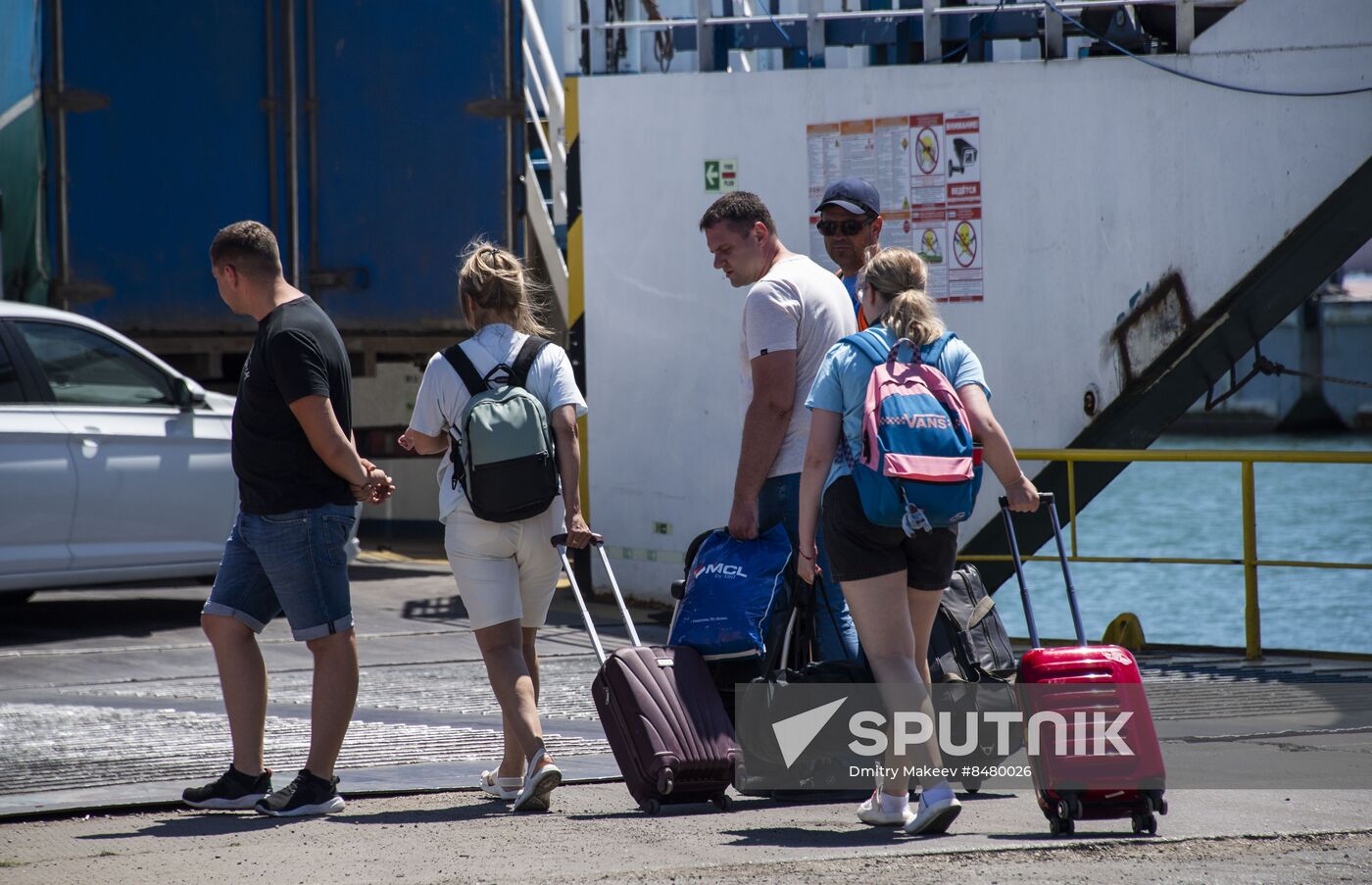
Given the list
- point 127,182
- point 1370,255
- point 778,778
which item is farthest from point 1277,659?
point 1370,255

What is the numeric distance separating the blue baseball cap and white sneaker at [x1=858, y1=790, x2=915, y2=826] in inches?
75.7

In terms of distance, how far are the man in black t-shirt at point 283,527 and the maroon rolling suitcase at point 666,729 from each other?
2.70 ft

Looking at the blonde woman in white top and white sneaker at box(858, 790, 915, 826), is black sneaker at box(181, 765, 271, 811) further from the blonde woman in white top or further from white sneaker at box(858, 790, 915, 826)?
white sneaker at box(858, 790, 915, 826)

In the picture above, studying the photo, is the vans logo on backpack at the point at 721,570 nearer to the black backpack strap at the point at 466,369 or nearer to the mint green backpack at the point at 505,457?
the mint green backpack at the point at 505,457

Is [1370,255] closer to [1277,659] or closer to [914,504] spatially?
[1277,659]

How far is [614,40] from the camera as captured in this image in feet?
33.5

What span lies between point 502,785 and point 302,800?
607 millimetres

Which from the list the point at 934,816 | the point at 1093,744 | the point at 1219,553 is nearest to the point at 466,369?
the point at 934,816

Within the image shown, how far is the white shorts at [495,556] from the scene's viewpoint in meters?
5.39

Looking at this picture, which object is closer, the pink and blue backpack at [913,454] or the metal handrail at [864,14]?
the pink and blue backpack at [913,454]

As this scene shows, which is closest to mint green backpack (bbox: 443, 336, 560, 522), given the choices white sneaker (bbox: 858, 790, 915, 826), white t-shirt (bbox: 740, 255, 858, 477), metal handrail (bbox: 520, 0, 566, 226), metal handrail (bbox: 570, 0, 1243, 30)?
white t-shirt (bbox: 740, 255, 858, 477)

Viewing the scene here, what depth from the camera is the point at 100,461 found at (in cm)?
871

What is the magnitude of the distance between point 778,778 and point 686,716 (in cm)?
41

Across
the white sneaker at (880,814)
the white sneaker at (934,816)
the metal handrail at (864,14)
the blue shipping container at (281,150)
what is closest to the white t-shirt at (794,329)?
the white sneaker at (880,814)
